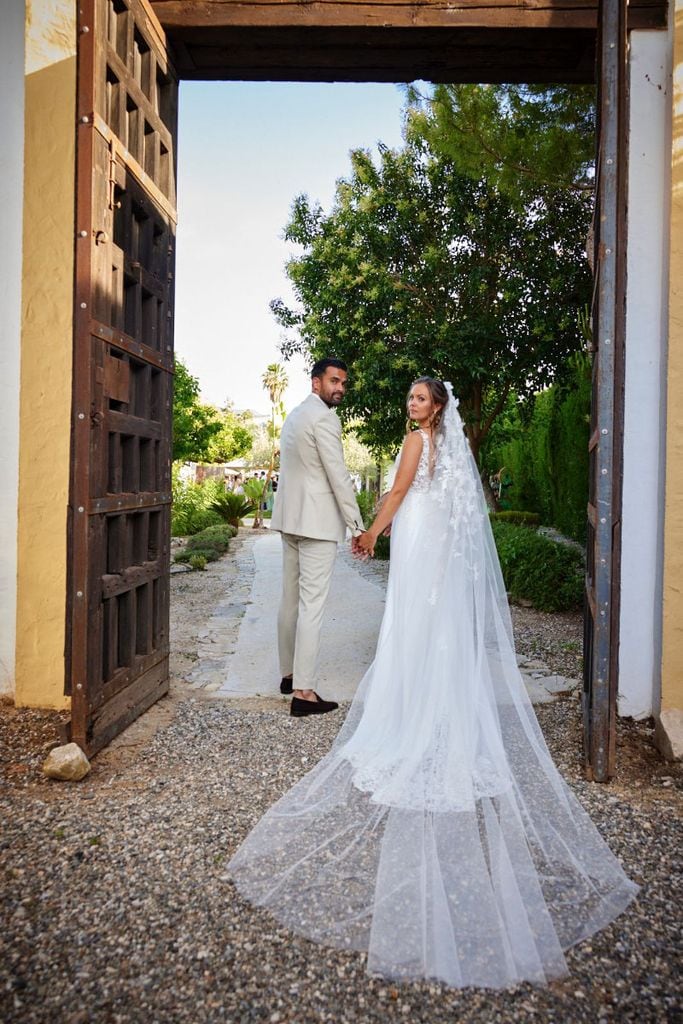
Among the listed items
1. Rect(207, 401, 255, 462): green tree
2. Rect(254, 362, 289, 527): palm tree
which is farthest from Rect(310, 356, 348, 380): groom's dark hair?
Rect(207, 401, 255, 462): green tree

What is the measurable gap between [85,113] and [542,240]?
6868 mm

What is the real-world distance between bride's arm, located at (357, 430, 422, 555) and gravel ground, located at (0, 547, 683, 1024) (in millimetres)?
1168

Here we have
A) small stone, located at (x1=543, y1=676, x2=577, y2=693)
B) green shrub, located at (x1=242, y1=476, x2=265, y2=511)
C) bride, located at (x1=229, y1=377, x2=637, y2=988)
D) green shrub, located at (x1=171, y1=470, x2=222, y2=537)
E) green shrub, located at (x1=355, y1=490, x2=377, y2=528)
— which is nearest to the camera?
bride, located at (x1=229, y1=377, x2=637, y2=988)

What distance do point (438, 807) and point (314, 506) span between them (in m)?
1.87

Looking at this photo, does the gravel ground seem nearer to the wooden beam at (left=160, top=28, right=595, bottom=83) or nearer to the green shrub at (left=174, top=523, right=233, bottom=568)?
the wooden beam at (left=160, top=28, right=595, bottom=83)

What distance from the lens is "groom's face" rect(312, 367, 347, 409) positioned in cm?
399

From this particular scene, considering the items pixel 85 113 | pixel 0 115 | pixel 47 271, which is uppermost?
pixel 0 115

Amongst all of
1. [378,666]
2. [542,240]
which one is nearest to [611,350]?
[378,666]

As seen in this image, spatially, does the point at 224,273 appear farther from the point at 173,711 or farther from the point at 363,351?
the point at 173,711

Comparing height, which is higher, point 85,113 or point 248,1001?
point 85,113

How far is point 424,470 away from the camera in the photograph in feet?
11.5

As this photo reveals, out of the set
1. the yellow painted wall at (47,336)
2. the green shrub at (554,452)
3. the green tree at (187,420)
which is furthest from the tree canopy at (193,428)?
the yellow painted wall at (47,336)

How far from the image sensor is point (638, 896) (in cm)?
218

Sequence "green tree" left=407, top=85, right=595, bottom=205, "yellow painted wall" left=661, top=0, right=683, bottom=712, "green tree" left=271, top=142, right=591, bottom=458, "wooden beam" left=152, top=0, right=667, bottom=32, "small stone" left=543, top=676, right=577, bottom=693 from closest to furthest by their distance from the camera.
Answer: "yellow painted wall" left=661, top=0, right=683, bottom=712 < "wooden beam" left=152, top=0, right=667, bottom=32 < "small stone" left=543, top=676, right=577, bottom=693 < "green tree" left=407, top=85, right=595, bottom=205 < "green tree" left=271, top=142, right=591, bottom=458
